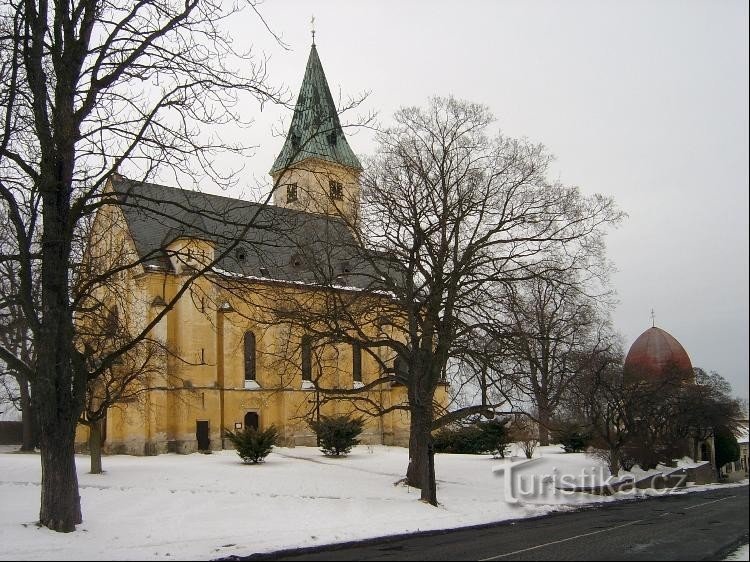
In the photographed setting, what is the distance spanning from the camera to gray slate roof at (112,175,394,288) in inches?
560

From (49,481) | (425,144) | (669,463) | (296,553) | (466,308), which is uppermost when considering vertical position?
(425,144)

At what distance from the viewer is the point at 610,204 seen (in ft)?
79.3

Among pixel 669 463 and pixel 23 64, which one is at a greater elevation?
pixel 23 64

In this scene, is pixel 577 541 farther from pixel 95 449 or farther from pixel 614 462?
pixel 614 462

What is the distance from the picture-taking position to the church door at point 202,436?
135 ft

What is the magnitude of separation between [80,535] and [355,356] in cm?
3568

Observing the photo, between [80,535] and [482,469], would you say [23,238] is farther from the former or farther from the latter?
[482,469]

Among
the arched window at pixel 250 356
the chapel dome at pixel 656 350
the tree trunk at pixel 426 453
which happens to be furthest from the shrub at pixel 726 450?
the tree trunk at pixel 426 453

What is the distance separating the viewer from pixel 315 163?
19781mm

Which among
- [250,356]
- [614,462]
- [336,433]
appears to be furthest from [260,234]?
[250,356]

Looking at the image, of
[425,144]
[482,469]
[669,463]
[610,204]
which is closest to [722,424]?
[669,463]

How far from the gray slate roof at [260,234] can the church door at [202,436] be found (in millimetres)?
8776

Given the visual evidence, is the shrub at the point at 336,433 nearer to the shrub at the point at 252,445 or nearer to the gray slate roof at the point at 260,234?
the shrub at the point at 252,445

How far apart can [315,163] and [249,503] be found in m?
9.52
